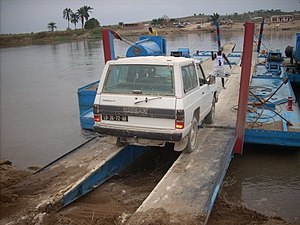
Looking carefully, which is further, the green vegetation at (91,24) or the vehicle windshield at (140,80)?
the green vegetation at (91,24)

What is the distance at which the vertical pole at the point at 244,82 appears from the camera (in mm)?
6812

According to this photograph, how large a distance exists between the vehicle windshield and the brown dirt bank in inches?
73.8

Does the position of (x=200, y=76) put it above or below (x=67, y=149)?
above

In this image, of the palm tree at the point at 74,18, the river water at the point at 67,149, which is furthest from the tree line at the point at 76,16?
the river water at the point at 67,149

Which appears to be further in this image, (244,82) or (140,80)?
(244,82)

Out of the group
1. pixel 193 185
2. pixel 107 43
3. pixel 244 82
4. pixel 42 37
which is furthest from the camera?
pixel 42 37

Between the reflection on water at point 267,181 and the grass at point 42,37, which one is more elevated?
the grass at point 42,37

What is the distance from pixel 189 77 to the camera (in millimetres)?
6309

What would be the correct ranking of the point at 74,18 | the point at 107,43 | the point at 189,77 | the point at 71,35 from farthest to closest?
the point at 74,18 → the point at 71,35 → the point at 107,43 → the point at 189,77

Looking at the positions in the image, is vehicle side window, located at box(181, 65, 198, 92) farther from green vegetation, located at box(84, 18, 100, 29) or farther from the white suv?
green vegetation, located at box(84, 18, 100, 29)

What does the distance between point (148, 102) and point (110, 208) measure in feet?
6.23

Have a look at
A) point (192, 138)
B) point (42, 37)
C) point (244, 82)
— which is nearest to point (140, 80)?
point (192, 138)

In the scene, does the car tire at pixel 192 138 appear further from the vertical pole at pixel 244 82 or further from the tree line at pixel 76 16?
the tree line at pixel 76 16

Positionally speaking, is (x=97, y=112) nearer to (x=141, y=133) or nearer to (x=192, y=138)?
(x=141, y=133)
